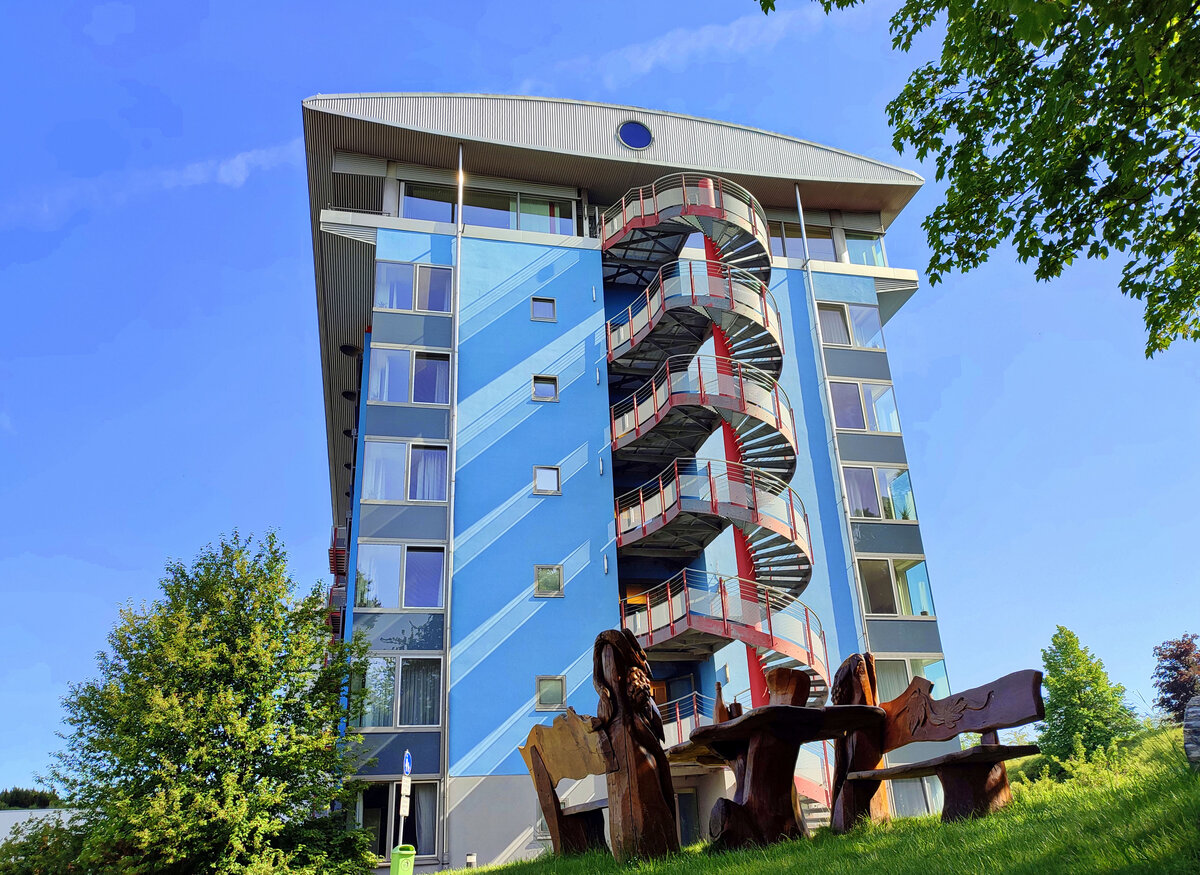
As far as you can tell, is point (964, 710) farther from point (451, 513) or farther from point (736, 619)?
point (451, 513)

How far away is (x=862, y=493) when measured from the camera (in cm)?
2827

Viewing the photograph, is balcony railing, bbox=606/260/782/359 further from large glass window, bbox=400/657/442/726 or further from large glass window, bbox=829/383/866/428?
large glass window, bbox=400/657/442/726

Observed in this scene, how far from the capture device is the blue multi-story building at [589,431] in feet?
74.6

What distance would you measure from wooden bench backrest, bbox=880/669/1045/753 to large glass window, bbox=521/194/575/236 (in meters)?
22.0

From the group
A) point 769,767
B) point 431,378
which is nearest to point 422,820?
point 431,378

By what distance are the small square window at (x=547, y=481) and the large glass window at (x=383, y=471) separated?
133 inches

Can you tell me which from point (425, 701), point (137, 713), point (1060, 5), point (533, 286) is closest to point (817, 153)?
point (533, 286)

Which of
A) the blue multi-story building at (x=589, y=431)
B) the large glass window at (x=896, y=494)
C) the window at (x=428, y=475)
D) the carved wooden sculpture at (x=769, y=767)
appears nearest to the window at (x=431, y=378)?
the blue multi-story building at (x=589, y=431)

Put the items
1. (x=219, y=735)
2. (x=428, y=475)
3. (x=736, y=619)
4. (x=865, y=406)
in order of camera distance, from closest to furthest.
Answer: (x=219, y=735) < (x=736, y=619) < (x=428, y=475) < (x=865, y=406)

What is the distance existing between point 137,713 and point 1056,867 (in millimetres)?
16134

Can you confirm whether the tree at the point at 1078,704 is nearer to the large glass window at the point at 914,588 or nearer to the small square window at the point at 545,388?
the large glass window at the point at 914,588

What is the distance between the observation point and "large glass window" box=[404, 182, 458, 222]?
93.3ft

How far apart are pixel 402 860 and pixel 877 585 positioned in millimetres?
16816

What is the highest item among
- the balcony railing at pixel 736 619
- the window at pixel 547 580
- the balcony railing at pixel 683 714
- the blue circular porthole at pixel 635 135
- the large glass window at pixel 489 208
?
the blue circular porthole at pixel 635 135
